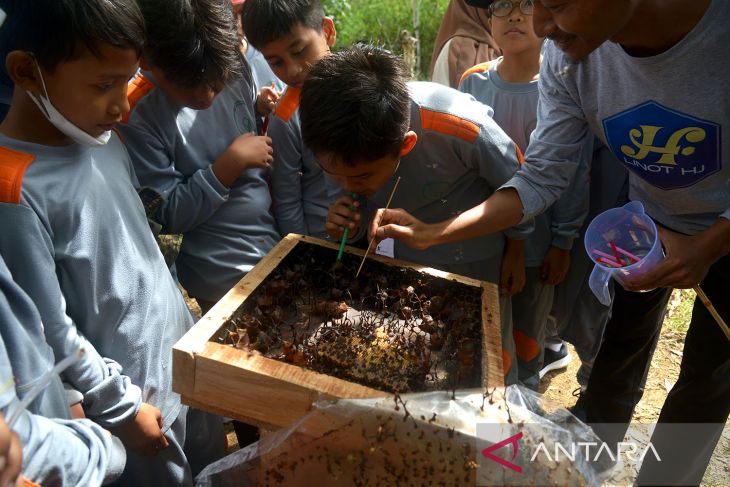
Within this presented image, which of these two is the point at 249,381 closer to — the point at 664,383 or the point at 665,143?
the point at 665,143

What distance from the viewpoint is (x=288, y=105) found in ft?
8.64

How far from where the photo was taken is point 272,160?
260 centimetres

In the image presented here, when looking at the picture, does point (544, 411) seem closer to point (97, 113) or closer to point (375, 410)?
point (375, 410)

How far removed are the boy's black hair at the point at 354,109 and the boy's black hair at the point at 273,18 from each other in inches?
18.4

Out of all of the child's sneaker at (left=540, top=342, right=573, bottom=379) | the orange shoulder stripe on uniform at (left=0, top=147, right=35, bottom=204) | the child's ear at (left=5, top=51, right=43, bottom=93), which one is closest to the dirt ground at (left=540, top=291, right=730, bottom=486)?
the child's sneaker at (left=540, top=342, right=573, bottom=379)

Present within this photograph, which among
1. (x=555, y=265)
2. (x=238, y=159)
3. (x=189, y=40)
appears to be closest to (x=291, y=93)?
(x=238, y=159)

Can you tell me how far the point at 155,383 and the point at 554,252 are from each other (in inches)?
80.3

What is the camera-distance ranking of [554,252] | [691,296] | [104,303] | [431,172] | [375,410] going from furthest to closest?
[691,296] < [554,252] < [431,172] < [104,303] < [375,410]

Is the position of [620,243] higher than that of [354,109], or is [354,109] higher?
[354,109]

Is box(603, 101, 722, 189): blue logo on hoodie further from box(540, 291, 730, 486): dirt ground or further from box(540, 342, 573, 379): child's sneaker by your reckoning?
box(540, 342, 573, 379): child's sneaker

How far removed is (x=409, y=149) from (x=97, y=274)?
133 centimetres

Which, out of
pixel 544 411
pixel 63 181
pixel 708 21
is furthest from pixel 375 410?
pixel 708 21

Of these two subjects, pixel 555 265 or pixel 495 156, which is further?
pixel 555 265

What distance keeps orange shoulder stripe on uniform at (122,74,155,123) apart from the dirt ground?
2.64m
